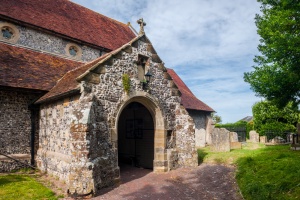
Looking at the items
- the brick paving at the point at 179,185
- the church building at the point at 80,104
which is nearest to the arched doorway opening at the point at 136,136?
the church building at the point at 80,104

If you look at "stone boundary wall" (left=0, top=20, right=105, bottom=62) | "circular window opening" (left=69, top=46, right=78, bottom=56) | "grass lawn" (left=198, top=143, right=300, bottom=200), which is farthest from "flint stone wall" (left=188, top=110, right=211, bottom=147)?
"grass lawn" (left=198, top=143, right=300, bottom=200)

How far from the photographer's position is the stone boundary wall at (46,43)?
1235cm

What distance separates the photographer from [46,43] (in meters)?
13.1

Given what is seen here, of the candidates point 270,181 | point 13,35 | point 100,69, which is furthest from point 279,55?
point 13,35

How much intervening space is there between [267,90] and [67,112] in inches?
427

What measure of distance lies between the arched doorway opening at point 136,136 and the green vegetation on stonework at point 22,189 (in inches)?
204

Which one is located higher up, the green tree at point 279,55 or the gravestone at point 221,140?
the green tree at point 279,55

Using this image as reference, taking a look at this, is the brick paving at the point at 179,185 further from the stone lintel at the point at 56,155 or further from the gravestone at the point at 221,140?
the gravestone at the point at 221,140

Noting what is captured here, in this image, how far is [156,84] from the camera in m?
10.2

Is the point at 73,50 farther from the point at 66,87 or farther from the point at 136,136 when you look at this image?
the point at 136,136

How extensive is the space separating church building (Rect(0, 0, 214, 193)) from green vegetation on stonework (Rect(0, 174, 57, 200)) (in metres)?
0.80

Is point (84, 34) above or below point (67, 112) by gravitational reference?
above

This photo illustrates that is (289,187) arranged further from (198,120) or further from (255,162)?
(198,120)

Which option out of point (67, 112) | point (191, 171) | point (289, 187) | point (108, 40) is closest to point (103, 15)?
point (108, 40)
